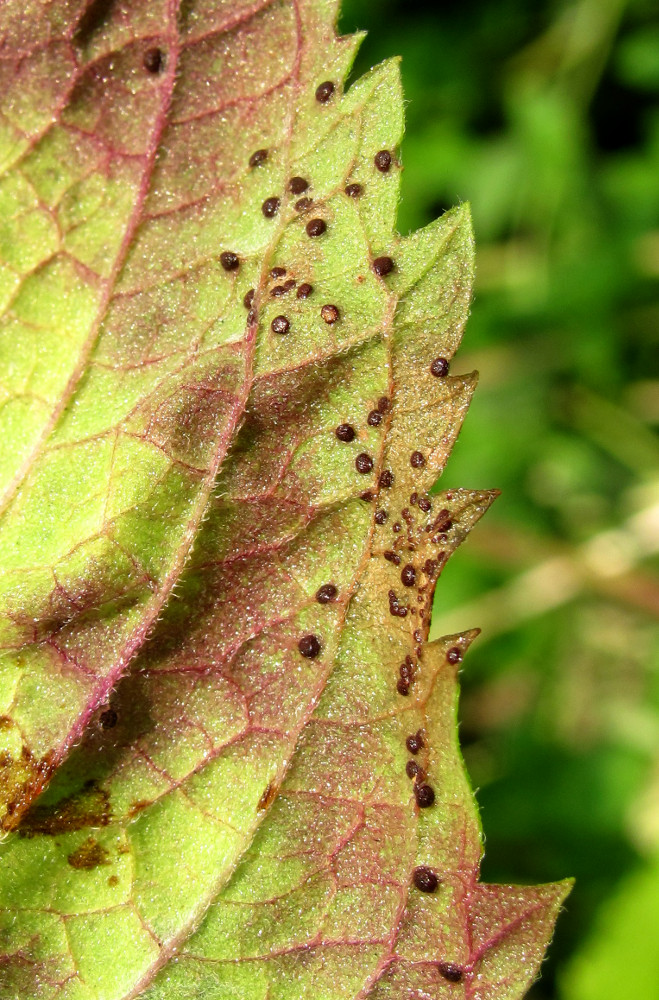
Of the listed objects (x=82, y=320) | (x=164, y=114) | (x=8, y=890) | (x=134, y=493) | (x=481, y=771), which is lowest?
(x=481, y=771)

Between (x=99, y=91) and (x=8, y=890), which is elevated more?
(x=99, y=91)

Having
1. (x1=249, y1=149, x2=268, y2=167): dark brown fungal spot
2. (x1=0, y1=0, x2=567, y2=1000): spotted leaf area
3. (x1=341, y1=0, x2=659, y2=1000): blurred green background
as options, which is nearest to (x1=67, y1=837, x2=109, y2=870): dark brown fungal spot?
(x1=0, y1=0, x2=567, y2=1000): spotted leaf area

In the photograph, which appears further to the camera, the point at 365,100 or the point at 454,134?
the point at 454,134

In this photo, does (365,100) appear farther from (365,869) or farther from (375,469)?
(365,869)

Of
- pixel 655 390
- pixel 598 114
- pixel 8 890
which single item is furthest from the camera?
pixel 598 114

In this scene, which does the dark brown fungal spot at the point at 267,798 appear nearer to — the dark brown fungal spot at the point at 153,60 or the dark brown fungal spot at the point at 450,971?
the dark brown fungal spot at the point at 450,971

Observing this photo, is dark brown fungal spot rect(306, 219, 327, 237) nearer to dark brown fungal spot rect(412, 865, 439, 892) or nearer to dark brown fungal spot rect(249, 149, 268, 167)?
dark brown fungal spot rect(249, 149, 268, 167)

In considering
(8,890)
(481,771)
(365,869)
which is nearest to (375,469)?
(365,869)
